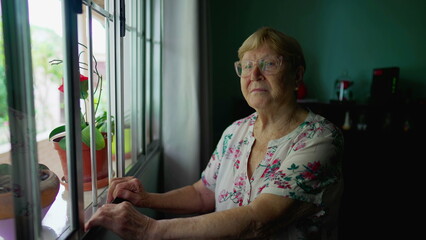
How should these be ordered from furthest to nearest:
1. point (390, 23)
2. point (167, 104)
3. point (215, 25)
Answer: point (215, 25), point (390, 23), point (167, 104)

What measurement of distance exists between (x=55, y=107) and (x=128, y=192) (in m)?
0.38

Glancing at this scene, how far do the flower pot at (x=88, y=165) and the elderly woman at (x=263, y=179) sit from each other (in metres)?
0.10

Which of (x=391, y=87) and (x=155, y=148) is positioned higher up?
(x=391, y=87)

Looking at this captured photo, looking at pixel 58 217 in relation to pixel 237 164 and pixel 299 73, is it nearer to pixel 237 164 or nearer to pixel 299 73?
pixel 237 164

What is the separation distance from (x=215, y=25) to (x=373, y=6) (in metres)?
1.52

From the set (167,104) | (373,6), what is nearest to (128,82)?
(167,104)

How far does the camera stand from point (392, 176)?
229 centimetres

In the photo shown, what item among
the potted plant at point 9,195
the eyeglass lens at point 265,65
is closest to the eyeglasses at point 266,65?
the eyeglass lens at point 265,65

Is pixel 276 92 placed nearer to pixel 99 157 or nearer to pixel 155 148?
pixel 99 157

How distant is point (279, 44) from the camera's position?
982 millimetres

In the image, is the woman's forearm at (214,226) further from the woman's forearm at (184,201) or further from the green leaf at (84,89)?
the green leaf at (84,89)

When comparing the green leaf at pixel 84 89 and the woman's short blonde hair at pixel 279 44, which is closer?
the green leaf at pixel 84 89

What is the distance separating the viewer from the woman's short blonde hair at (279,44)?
0.99m

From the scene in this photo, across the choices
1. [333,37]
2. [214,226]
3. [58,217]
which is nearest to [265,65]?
[214,226]
